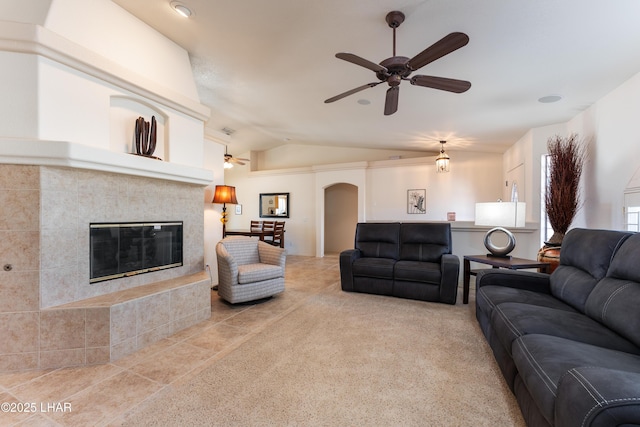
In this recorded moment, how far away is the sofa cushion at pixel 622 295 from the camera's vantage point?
161 cm

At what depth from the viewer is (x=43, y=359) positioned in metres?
2.13

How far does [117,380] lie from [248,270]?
1729 millimetres

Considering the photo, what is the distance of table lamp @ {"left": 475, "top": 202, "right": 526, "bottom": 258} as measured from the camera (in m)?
3.23

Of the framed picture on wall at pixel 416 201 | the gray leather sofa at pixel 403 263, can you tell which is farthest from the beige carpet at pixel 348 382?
the framed picture on wall at pixel 416 201

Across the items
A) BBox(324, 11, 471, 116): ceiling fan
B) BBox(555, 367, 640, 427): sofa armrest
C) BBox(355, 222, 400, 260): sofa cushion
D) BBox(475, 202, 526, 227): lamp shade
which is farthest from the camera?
BBox(355, 222, 400, 260): sofa cushion

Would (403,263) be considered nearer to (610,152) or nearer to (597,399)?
(610,152)

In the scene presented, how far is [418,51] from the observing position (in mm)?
2709

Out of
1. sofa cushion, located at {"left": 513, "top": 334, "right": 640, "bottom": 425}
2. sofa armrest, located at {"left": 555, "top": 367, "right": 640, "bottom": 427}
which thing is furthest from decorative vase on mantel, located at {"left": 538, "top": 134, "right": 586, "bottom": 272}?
sofa armrest, located at {"left": 555, "top": 367, "right": 640, "bottom": 427}

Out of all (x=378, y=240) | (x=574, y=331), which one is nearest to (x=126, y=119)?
(x=378, y=240)

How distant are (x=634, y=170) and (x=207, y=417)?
14.2 ft

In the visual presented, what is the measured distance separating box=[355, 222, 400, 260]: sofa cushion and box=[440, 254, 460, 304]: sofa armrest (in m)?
0.83

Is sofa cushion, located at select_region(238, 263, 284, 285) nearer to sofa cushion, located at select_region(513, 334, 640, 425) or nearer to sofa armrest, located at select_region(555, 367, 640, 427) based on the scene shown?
sofa cushion, located at select_region(513, 334, 640, 425)

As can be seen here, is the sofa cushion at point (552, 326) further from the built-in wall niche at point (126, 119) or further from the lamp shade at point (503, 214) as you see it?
the built-in wall niche at point (126, 119)

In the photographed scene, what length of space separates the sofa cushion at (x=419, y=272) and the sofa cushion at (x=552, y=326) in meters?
1.55
